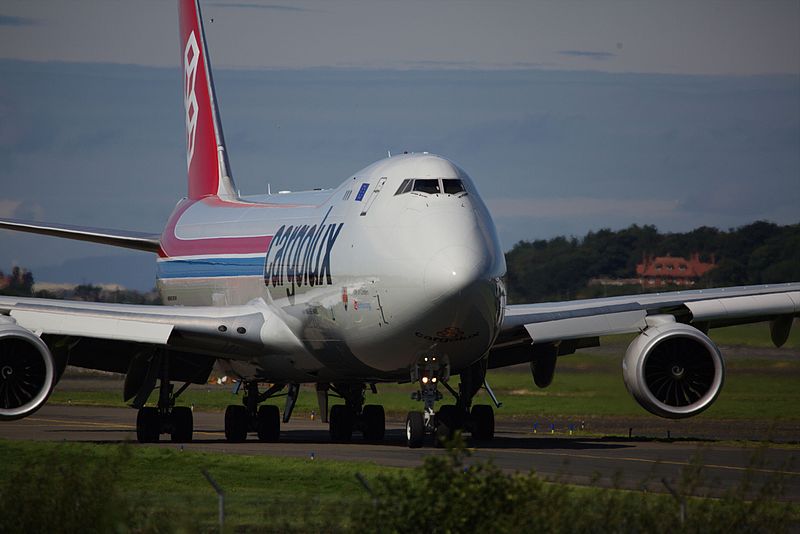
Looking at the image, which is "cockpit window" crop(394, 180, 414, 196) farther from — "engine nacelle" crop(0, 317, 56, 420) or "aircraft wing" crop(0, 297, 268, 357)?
"engine nacelle" crop(0, 317, 56, 420)

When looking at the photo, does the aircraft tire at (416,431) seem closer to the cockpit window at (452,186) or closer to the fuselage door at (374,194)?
the fuselage door at (374,194)

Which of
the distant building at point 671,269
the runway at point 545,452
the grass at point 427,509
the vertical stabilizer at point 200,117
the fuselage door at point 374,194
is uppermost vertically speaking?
the vertical stabilizer at point 200,117

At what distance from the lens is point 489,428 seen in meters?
31.4

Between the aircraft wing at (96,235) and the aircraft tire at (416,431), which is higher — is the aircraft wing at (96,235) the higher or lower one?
the higher one

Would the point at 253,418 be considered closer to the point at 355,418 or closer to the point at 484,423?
the point at 355,418

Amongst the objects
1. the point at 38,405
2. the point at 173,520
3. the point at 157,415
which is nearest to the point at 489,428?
the point at 157,415

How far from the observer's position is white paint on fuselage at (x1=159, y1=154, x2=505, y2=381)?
2559 centimetres

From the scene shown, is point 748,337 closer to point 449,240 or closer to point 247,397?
point 247,397

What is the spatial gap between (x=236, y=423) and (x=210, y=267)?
4437 millimetres

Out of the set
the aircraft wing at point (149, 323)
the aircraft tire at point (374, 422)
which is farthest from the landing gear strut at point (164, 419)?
the aircraft tire at point (374, 422)

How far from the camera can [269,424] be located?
33.6m

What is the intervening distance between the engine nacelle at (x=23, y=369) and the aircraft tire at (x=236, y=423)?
615 centimetres

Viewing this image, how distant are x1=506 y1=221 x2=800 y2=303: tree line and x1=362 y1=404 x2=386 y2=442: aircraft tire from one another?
25549 millimetres

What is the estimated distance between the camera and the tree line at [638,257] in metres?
63.4
